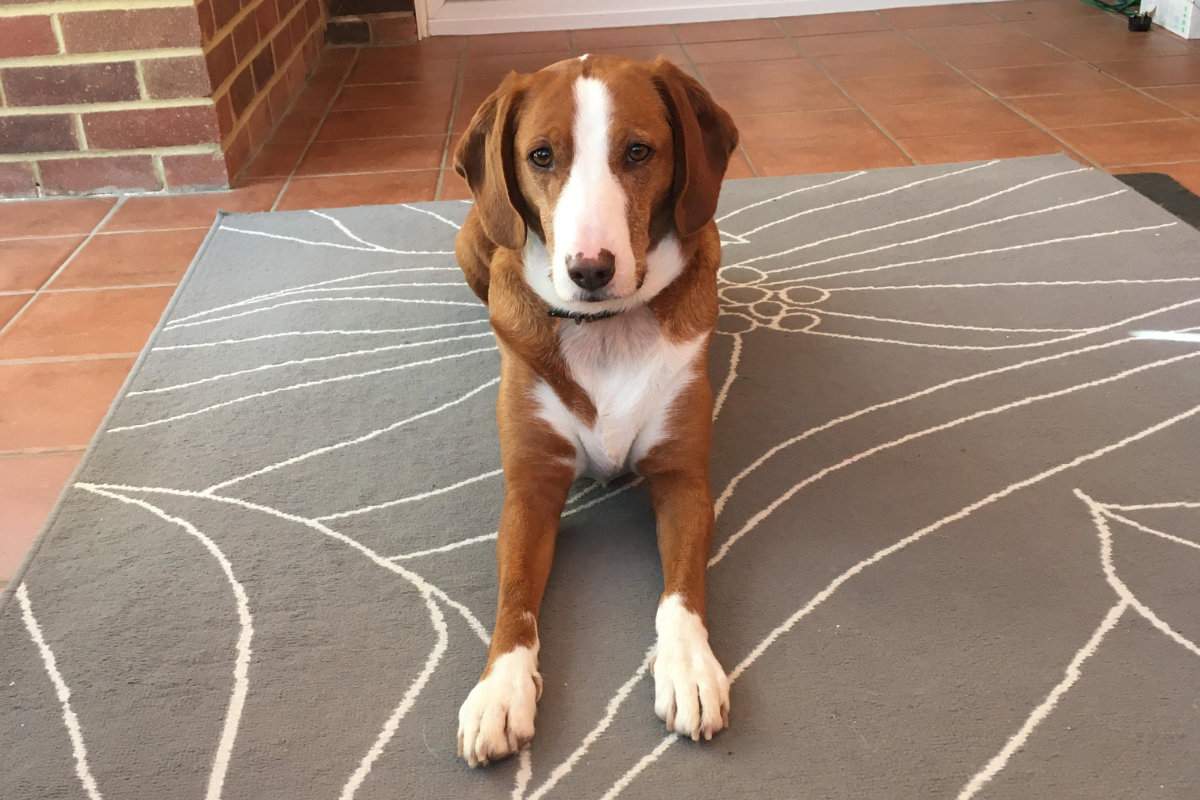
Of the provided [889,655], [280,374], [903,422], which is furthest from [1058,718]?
[280,374]

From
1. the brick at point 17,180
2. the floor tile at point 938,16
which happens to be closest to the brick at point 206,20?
the brick at point 17,180

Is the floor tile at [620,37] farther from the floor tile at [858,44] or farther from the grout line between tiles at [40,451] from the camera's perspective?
the grout line between tiles at [40,451]

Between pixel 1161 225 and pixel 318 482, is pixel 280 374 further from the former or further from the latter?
pixel 1161 225

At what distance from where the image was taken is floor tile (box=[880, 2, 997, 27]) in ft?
15.4

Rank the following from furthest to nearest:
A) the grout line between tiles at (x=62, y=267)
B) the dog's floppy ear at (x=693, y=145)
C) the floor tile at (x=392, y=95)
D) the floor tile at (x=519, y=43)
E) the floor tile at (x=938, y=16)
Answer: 1. the floor tile at (x=938, y=16)
2. the floor tile at (x=519, y=43)
3. the floor tile at (x=392, y=95)
4. the grout line between tiles at (x=62, y=267)
5. the dog's floppy ear at (x=693, y=145)

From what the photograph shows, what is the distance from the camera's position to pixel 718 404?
6.51 feet

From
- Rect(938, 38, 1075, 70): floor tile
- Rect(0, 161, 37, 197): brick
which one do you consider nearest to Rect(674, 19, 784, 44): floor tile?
Rect(938, 38, 1075, 70): floor tile

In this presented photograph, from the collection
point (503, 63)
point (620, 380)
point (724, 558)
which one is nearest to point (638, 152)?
point (620, 380)

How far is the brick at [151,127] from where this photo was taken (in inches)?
121

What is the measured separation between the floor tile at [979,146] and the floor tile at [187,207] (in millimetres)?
1920

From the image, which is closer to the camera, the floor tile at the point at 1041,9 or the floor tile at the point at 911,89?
the floor tile at the point at 911,89

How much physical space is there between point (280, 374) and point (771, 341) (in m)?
0.99

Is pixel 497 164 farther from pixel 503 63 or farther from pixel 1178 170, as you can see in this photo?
pixel 503 63

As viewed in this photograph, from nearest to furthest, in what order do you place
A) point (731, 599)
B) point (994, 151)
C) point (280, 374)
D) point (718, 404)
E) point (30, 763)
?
point (30, 763), point (731, 599), point (718, 404), point (280, 374), point (994, 151)
